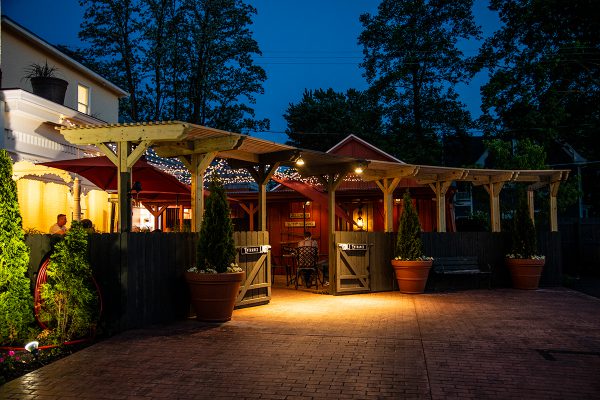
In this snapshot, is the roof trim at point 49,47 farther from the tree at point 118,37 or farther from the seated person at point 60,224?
the tree at point 118,37

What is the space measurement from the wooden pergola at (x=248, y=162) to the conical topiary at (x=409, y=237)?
87 centimetres

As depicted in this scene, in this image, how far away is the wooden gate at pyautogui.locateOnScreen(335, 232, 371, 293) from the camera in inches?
474

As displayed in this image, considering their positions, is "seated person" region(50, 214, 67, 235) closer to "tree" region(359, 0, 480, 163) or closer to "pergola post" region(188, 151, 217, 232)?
"pergola post" region(188, 151, 217, 232)

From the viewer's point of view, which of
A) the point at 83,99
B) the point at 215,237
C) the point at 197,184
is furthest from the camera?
the point at 83,99

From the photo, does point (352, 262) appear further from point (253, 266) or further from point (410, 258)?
point (253, 266)

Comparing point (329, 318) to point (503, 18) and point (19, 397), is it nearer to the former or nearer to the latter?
A: point (19, 397)

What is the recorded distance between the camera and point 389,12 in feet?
103

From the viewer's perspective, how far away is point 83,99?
1591cm

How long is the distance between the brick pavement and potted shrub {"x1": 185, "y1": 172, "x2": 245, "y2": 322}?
33 cm

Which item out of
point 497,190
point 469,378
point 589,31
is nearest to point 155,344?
point 469,378

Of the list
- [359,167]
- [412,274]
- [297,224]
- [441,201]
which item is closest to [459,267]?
[412,274]

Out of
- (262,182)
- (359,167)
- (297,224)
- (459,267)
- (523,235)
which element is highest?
(359,167)

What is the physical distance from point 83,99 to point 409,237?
10336mm

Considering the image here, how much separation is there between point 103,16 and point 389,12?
16.1 meters
